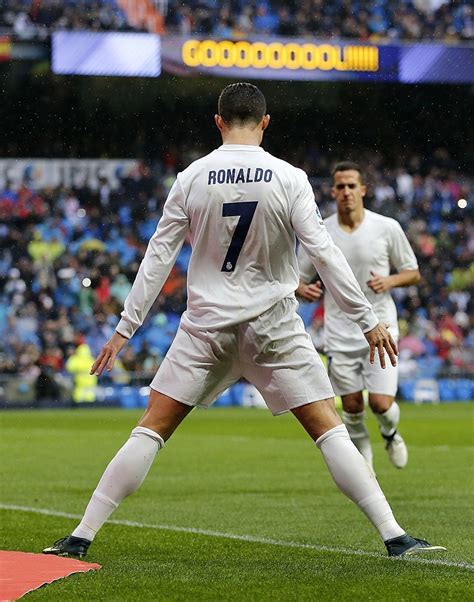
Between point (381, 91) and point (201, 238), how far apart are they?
29.4 meters

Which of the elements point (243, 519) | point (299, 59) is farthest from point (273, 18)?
point (243, 519)

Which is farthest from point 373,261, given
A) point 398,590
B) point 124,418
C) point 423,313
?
point 423,313

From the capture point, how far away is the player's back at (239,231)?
20.0 ft

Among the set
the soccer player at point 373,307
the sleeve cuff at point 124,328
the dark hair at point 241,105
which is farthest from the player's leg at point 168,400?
the soccer player at point 373,307

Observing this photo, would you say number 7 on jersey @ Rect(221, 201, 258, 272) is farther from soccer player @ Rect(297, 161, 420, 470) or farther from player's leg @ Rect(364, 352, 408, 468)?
player's leg @ Rect(364, 352, 408, 468)

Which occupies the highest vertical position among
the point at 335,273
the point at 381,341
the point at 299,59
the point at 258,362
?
the point at 299,59

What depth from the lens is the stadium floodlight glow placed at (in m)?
30.4

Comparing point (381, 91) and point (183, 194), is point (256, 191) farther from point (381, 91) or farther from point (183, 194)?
point (381, 91)

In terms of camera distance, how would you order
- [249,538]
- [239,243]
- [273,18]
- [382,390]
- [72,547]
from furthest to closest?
[273,18] < [382,390] < [249,538] < [72,547] < [239,243]

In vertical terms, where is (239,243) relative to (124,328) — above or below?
above

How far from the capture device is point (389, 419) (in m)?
10.3

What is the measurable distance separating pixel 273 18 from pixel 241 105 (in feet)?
88.1

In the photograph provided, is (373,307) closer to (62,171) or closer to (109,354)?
(109,354)

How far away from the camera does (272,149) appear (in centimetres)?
3816
